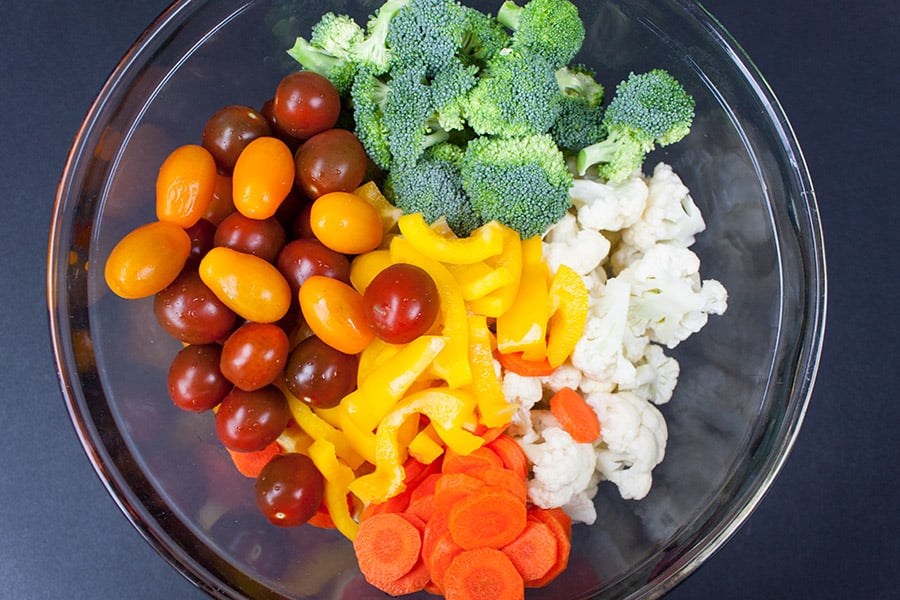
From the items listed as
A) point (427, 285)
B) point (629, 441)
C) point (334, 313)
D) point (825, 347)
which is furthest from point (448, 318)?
point (825, 347)

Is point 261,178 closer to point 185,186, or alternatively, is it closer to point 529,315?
point 185,186

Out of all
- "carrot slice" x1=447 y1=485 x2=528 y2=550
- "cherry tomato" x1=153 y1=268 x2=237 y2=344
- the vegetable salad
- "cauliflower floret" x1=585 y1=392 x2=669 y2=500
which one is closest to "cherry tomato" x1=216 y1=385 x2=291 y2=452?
the vegetable salad

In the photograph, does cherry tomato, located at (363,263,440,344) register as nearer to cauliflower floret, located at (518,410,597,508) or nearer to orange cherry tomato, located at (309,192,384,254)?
orange cherry tomato, located at (309,192,384,254)

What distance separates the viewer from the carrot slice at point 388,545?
1.37 m

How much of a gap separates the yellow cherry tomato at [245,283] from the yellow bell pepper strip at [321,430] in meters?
0.19

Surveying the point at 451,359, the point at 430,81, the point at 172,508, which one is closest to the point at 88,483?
the point at 172,508

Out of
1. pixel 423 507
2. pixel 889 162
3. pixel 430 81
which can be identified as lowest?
pixel 423 507

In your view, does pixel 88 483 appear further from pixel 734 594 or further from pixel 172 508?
pixel 734 594

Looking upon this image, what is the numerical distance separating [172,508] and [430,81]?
966 millimetres

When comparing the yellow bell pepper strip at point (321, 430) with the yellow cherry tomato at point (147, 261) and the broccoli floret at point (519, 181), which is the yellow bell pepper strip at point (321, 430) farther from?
the broccoli floret at point (519, 181)

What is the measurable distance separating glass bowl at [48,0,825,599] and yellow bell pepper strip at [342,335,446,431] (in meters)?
0.38

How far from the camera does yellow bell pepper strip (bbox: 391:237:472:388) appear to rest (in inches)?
52.8

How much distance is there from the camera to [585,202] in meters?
1.48

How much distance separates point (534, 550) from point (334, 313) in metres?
0.55
